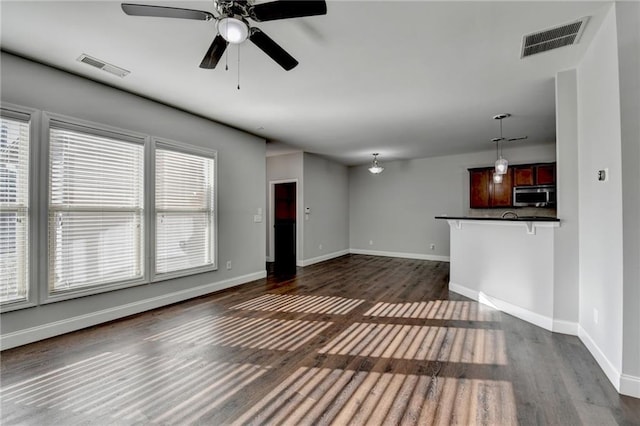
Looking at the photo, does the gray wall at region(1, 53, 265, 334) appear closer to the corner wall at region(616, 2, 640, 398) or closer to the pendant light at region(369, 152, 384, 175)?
the pendant light at region(369, 152, 384, 175)

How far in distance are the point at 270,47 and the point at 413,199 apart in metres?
6.54

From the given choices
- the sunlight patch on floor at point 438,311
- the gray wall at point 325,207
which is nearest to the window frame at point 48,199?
the sunlight patch on floor at point 438,311

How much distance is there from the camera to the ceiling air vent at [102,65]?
2.72 m

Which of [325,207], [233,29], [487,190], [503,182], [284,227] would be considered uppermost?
[233,29]

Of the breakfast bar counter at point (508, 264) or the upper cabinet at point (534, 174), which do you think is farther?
the upper cabinet at point (534, 174)

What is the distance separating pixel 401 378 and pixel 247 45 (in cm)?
300

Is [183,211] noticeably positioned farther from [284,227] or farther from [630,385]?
[630,385]

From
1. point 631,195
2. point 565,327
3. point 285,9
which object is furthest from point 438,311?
point 285,9

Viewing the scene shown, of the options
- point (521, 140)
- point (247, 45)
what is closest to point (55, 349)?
point (247, 45)

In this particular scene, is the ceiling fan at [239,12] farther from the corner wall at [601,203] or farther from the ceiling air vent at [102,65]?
the corner wall at [601,203]

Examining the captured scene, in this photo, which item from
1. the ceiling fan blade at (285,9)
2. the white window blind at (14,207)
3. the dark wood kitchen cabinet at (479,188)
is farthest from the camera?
the dark wood kitchen cabinet at (479,188)

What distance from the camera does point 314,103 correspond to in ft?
12.5

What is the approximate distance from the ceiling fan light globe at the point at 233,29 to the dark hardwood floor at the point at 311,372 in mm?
2391

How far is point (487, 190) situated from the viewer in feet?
21.3
